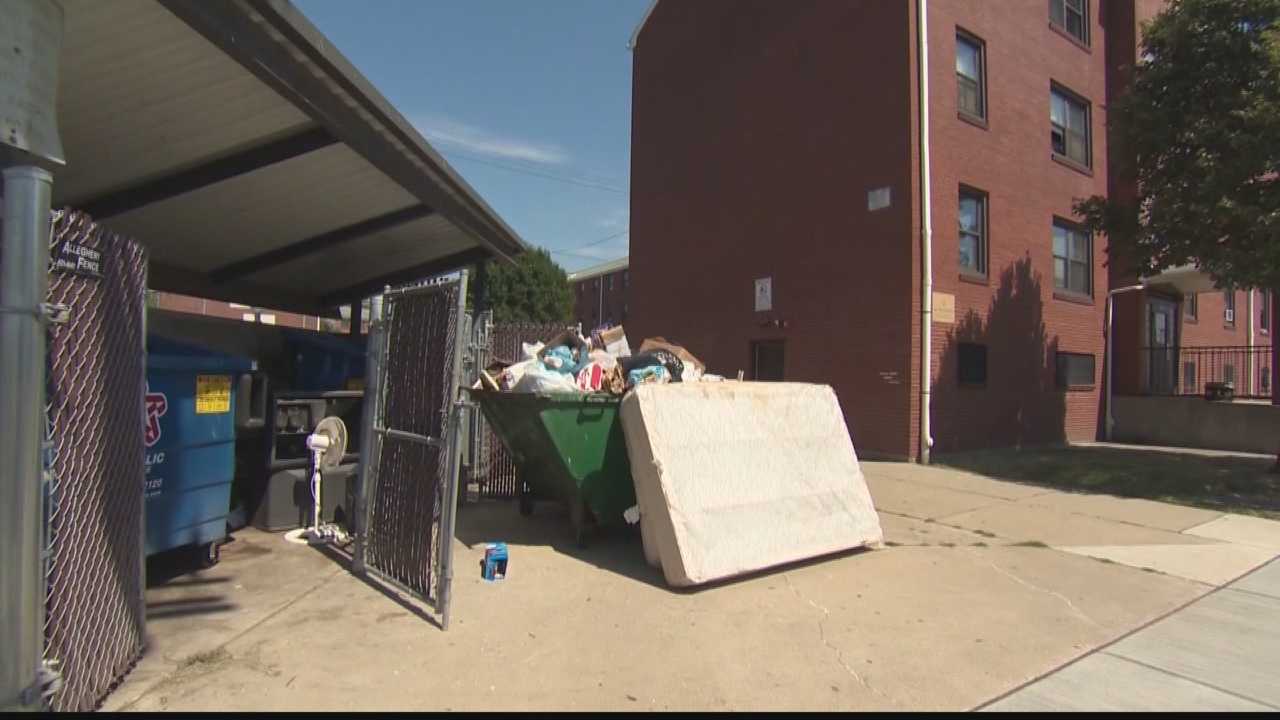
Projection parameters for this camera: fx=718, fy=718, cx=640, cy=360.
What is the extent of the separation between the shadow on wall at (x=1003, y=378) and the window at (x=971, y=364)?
2cm

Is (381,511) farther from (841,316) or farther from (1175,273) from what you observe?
(1175,273)

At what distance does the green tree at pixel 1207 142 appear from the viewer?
356 inches

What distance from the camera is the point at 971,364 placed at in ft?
42.8

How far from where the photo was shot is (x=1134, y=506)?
8594 millimetres

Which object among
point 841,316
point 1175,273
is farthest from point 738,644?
point 1175,273

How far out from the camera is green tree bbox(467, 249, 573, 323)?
1414 inches

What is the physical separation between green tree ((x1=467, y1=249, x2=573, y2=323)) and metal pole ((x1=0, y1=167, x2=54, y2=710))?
32.8 metres

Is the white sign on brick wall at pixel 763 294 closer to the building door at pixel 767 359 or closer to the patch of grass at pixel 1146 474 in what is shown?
the building door at pixel 767 359

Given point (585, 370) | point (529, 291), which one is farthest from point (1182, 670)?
point (529, 291)

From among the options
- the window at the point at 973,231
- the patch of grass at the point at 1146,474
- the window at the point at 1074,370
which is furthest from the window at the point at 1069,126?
the patch of grass at the point at 1146,474

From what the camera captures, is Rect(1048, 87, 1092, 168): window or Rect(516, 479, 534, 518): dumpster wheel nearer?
Rect(516, 479, 534, 518): dumpster wheel

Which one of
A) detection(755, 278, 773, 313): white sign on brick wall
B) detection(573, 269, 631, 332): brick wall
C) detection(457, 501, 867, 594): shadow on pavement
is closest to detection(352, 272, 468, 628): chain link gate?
detection(457, 501, 867, 594): shadow on pavement

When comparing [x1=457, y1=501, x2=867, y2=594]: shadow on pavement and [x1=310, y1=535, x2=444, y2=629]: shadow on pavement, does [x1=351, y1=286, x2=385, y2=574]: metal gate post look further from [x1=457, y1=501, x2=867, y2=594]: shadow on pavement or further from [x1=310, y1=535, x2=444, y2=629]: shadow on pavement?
[x1=457, y1=501, x2=867, y2=594]: shadow on pavement

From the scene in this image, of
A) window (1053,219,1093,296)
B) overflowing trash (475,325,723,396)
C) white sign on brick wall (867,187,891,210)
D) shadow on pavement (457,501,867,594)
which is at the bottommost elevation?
shadow on pavement (457,501,867,594)
